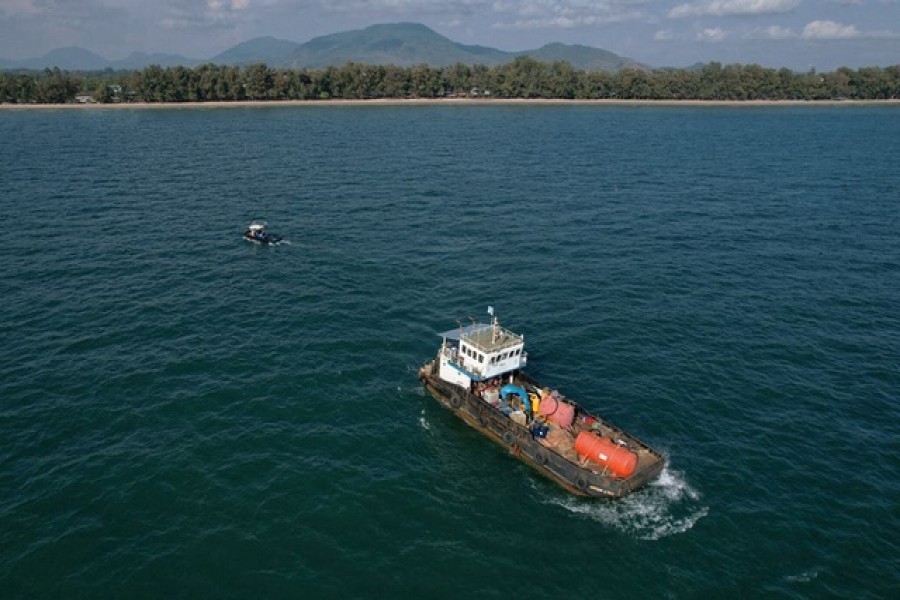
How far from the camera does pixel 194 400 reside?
53.6 meters

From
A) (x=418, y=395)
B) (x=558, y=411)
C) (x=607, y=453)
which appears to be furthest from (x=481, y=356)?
(x=607, y=453)

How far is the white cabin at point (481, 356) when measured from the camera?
173 feet

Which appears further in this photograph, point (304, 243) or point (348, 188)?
point (348, 188)

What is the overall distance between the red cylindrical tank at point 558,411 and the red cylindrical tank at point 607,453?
2.74 meters

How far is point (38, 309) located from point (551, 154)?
137 meters

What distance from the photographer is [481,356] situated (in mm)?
52812

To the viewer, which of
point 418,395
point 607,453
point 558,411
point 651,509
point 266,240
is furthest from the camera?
point 266,240

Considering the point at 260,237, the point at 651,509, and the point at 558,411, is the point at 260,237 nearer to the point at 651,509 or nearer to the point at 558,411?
the point at 558,411

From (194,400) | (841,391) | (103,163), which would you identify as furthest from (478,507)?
(103,163)

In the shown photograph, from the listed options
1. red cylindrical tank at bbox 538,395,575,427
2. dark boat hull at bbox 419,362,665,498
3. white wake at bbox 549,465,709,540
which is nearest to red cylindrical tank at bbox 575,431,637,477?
dark boat hull at bbox 419,362,665,498

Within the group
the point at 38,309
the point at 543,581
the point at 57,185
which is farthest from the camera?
the point at 57,185

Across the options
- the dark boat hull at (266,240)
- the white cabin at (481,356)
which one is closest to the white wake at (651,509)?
the white cabin at (481,356)

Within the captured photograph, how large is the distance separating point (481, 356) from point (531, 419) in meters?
7.04

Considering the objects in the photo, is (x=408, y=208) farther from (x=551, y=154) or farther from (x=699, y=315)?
(x=551, y=154)
